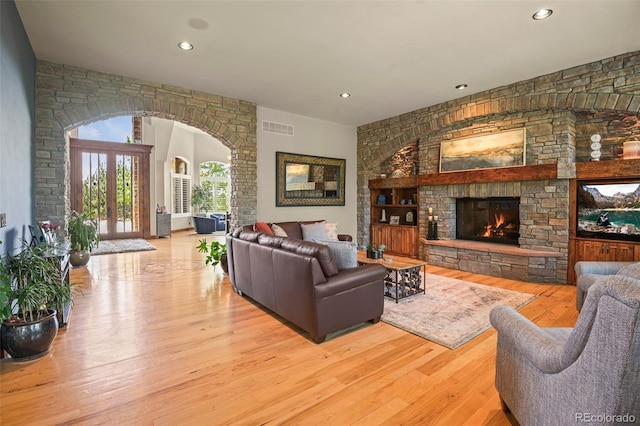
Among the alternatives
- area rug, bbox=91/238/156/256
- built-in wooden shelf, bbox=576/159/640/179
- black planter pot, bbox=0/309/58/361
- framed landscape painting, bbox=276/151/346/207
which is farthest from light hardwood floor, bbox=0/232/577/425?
area rug, bbox=91/238/156/256

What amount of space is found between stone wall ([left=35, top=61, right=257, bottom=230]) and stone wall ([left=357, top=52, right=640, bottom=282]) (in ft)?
13.6

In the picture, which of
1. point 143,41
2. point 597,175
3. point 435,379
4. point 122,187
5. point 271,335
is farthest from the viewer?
point 122,187

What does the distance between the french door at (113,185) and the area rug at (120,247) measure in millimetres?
856

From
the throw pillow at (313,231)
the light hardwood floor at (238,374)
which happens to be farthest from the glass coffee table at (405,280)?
the throw pillow at (313,231)

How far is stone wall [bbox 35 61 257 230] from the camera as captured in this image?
436cm

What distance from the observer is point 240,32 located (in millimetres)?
3557

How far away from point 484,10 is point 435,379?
3.49 metres

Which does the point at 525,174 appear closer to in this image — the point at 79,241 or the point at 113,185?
the point at 79,241

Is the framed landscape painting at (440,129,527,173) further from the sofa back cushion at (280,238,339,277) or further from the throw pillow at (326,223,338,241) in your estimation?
the sofa back cushion at (280,238,339,277)

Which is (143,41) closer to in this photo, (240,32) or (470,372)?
(240,32)

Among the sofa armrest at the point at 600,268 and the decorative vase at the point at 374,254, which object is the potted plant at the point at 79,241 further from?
the sofa armrest at the point at 600,268

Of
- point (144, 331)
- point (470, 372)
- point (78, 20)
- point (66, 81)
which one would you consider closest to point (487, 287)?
point (470, 372)

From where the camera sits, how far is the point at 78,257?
606 centimetres

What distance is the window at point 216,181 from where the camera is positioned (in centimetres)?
1409
